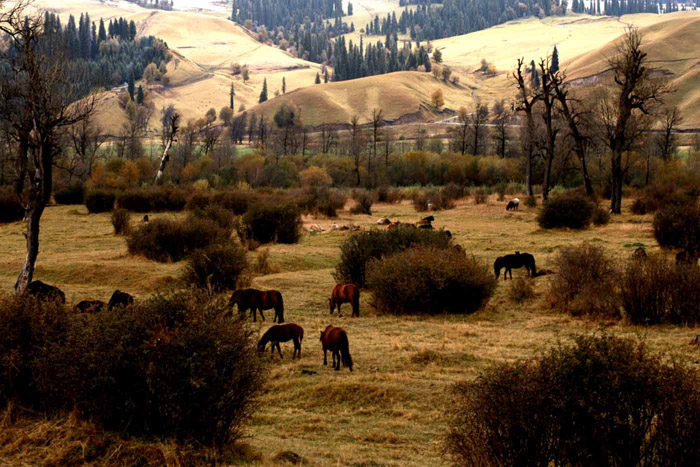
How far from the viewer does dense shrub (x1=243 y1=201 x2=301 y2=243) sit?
2906 cm

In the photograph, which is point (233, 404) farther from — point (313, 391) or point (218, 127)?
point (218, 127)

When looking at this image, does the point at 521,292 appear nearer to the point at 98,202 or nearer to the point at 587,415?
the point at 587,415

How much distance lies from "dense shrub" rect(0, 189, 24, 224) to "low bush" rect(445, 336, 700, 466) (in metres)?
40.5

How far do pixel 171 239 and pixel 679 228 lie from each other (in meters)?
17.5

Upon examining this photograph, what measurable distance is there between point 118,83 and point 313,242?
17845 centimetres

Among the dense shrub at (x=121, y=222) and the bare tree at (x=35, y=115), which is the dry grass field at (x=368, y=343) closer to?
the bare tree at (x=35, y=115)

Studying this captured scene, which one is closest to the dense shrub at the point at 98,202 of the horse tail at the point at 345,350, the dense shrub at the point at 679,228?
the dense shrub at the point at 679,228

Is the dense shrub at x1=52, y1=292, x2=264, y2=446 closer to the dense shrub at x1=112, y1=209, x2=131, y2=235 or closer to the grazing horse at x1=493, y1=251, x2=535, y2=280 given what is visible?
the grazing horse at x1=493, y1=251, x2=535, y2=280

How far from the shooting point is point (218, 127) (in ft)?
554

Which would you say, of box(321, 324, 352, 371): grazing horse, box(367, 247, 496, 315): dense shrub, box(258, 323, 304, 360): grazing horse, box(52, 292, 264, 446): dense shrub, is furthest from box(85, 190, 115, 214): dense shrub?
box(52, 292, 264, 446): dense shrub

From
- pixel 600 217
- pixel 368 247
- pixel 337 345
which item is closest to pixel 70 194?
pixel 600 217

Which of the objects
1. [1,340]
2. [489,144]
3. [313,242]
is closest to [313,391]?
[1,340]

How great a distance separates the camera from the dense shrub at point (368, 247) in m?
19.5

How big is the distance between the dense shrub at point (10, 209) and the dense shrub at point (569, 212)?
101 feet
